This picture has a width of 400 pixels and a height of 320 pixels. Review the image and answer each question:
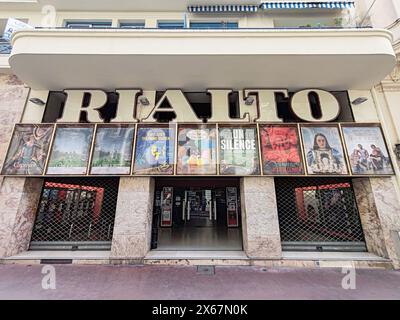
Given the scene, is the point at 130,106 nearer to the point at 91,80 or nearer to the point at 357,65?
the point at 91,80

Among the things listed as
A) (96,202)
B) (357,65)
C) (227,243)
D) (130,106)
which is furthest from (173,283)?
(357,65)

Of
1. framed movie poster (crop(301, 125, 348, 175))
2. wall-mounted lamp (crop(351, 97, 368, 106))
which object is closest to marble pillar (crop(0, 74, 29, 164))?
framed movie poster (crop(301, 125, 348, 175))

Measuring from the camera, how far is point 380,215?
15.4 ft

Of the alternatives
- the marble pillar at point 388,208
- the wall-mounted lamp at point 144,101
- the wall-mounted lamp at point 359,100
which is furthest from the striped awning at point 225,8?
the marble pillar at point 388,208

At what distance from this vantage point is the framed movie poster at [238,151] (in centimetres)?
498

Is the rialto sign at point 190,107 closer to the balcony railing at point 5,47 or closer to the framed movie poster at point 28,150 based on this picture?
the framed movie poster at point 28,150

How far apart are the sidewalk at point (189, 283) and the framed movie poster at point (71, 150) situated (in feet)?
7.84

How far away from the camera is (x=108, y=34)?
4.64 m

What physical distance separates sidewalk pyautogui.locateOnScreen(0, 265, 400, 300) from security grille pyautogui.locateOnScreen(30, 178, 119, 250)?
35.5 inches

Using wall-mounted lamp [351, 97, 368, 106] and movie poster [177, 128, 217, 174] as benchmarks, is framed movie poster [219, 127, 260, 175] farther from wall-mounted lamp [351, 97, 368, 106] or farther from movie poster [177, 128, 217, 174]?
wall-mounted lamp [351, 97, 368, 106]

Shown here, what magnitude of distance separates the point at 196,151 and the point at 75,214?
169 inches

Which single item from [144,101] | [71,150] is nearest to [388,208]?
[144,101]

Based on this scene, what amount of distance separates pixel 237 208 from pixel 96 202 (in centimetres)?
645
